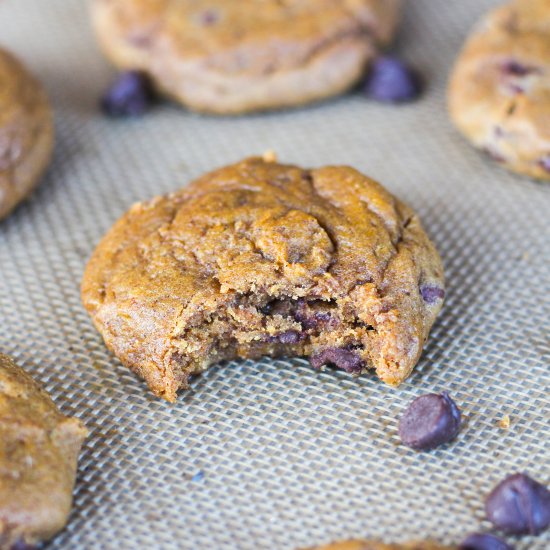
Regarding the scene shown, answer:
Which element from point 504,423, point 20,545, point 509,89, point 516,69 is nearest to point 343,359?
point 504,423

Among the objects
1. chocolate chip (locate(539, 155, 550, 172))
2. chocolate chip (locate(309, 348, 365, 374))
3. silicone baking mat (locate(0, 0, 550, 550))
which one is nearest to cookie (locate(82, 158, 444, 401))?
chocolate chip (locate(309, 348, 365, 374))

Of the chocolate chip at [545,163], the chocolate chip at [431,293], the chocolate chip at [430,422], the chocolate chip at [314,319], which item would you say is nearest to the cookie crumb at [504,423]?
the chocolate chip at [430,422]

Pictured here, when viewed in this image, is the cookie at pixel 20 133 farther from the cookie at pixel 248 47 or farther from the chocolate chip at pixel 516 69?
the chocolate chip at pixel 516 69

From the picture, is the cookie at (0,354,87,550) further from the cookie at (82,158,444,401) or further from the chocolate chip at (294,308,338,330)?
the chocolate chip at (294,308,338,330)

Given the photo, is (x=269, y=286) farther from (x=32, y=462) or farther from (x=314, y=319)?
(x=32, y=462)

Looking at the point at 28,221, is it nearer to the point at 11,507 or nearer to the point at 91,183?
the point at 91,183
